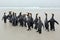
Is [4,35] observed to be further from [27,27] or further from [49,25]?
[49,25]

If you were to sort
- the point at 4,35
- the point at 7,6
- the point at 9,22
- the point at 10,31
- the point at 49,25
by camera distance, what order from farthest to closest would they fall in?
1. the point at 7,6
2. the point at 9,22
3. the point at 49,25
4. the point at 10,31
5. the point at 4,35

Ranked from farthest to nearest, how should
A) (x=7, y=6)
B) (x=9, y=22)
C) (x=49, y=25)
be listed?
(x=7, y=6)
(x=9, y=22)
(x=49, y=25)

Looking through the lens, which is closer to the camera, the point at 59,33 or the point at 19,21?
the point at 59,33

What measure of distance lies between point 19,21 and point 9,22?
1212mm

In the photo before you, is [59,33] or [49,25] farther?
[49,25]

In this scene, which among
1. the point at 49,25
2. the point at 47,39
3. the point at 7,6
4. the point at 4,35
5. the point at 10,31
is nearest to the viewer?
the point at 47,39

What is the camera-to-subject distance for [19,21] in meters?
11.2

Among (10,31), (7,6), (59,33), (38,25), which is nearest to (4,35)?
(10,31)

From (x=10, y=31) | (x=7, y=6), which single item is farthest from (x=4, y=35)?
(x=7, y=6)

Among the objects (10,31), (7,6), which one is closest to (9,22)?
(10,31)

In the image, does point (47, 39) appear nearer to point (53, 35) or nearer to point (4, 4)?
point (53, 35)

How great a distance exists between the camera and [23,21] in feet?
36.6

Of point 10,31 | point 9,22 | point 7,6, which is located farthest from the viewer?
point 7,6

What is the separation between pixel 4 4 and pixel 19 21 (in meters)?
14.3
